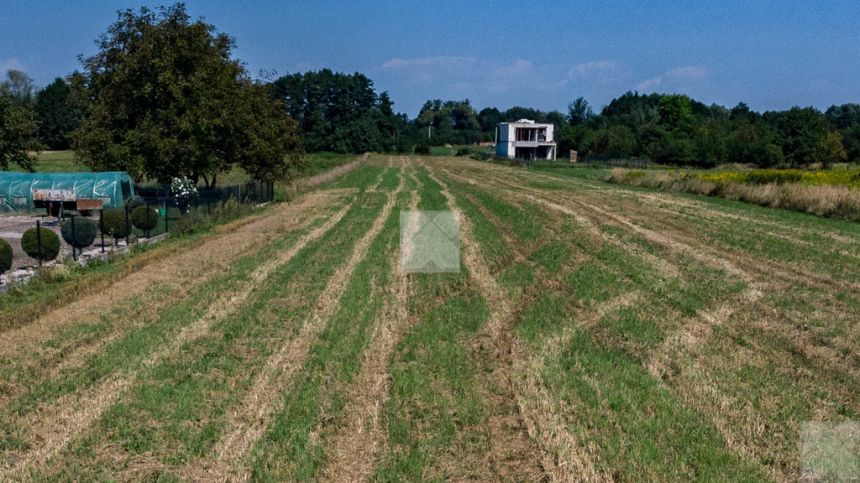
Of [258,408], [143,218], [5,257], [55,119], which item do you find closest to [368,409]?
[258,408]

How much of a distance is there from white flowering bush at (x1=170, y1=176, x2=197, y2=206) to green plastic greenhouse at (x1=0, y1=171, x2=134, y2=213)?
7.61ft

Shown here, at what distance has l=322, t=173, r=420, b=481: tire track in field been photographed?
19.6ft

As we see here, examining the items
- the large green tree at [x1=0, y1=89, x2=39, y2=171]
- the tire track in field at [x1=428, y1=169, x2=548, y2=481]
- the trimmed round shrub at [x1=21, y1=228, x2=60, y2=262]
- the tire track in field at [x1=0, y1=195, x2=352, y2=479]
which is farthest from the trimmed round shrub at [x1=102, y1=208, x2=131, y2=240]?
the large green tree at [x1=0, y1=89, x2=39, y2=171]

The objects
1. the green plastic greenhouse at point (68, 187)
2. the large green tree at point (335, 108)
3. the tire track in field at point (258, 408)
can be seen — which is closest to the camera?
the tire track in field at point (258, 408)

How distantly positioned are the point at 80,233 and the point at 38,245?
145 cm

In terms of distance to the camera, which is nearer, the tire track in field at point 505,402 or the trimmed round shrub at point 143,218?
the tire track in field at point 505,402

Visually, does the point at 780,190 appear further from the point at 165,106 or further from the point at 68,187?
the point at 68,187

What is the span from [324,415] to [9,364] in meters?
4.81

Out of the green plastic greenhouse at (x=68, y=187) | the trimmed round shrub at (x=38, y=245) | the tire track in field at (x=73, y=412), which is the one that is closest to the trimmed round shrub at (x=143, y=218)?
the trimmed round shrub at (x=38, y=245)

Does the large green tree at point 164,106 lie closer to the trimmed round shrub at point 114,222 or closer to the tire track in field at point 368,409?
the trimmed round shrub at point 114,222

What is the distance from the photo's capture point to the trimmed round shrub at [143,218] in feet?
67.9

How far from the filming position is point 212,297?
1267 centimetres

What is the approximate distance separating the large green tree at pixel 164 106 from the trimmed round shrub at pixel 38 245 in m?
11.2

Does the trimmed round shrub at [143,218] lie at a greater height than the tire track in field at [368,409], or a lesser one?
greater
